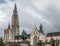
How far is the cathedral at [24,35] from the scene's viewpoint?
12294 centimetres

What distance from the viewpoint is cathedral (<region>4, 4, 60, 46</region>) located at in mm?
122938

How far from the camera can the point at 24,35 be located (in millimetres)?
143375

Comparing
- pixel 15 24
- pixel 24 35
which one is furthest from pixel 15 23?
pixel 24 35

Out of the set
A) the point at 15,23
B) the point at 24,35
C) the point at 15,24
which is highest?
the point at 15,23

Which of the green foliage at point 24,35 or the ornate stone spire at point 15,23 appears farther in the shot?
the ornate stone spire at point 15,23

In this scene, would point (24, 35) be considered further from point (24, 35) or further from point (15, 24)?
point (15, 24)

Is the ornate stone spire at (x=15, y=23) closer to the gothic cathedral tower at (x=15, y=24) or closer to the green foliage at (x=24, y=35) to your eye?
the gothic cathedral tower at (x=15, y=24)

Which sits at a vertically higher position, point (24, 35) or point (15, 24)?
point (15, 24)

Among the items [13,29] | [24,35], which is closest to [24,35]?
[24,35]

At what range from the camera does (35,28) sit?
12512 cm

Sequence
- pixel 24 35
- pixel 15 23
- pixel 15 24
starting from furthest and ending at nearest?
pixel 15 24
pixel 15 23
pixel 24 35

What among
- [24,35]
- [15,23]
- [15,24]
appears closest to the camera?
[24,35]

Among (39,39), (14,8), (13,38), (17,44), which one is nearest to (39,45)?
(39,39)

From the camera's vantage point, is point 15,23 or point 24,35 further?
point 15,23
